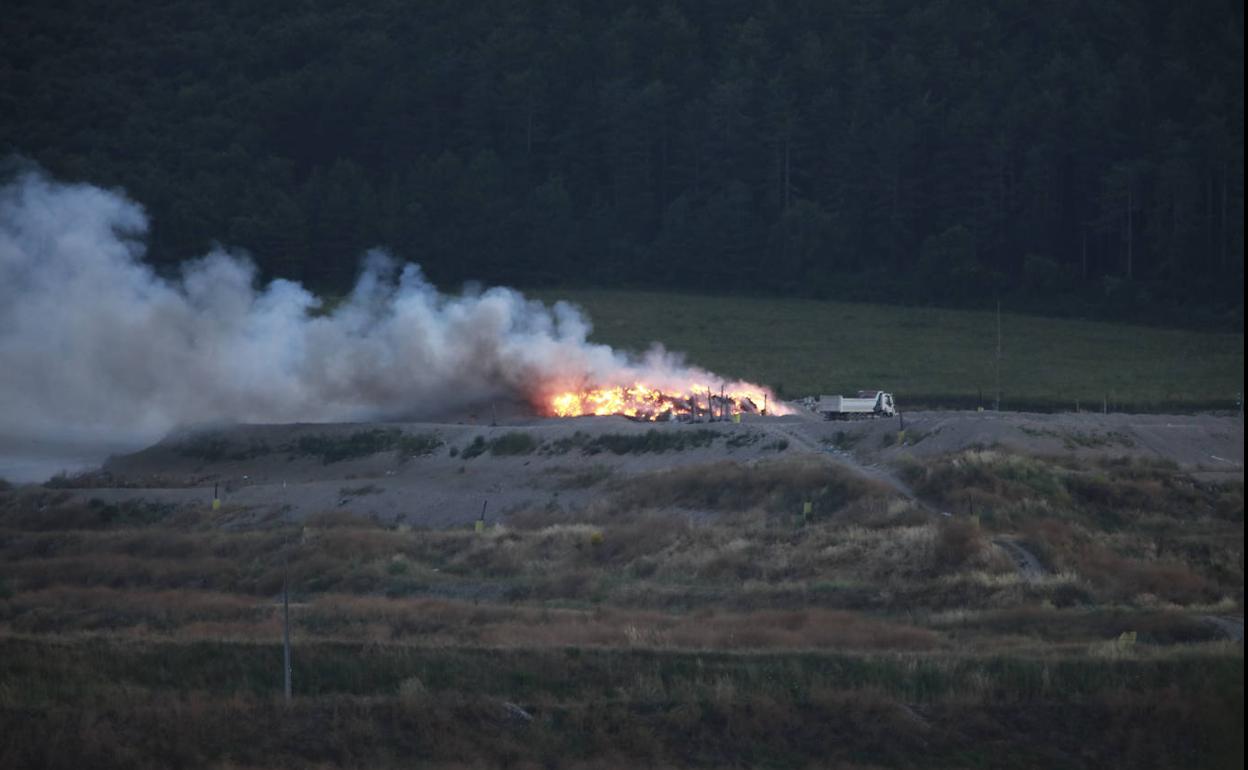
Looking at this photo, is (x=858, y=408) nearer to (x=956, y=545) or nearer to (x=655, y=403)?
(x=655, y=403)

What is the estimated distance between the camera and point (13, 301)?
72.0 m

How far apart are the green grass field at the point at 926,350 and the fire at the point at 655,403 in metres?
12.1

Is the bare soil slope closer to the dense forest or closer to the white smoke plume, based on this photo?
the white smoke plume

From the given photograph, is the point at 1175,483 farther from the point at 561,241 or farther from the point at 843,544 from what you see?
the point at 561,241

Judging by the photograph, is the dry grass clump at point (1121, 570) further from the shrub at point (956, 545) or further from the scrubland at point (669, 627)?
the shrub at point (956, 545)

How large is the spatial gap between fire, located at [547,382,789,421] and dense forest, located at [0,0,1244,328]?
3616cm

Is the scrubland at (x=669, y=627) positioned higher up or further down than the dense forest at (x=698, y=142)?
further down

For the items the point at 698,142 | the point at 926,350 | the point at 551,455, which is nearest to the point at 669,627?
the point at 551,455

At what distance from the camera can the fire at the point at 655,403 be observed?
73.9 metres

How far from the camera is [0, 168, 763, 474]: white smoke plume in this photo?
71750mm

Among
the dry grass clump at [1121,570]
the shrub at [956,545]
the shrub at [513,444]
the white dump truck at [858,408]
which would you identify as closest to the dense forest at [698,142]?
the white dump truck at [858,408]

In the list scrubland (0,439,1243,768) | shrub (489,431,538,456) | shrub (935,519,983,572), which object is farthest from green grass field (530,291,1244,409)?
shrub (935,519,983,572)

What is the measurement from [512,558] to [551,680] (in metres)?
17.5

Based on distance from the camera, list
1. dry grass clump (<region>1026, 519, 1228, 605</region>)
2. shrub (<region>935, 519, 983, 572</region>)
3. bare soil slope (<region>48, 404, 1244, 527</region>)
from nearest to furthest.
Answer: dry grass clump (<region>1026, 519, 1228, 605</region>) < shrub (<region>935, 519, 983, 572</region>) < bare soil slope (<region>48, 404, 1244, 527</region>)
